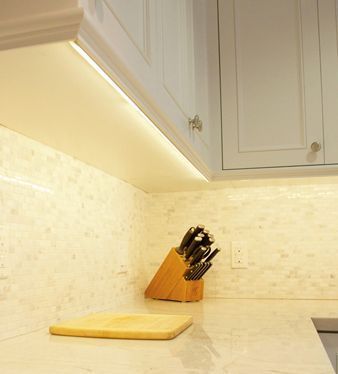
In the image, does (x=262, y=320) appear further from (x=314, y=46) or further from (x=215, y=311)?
(x=314, y=46)

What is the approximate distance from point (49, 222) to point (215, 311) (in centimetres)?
68

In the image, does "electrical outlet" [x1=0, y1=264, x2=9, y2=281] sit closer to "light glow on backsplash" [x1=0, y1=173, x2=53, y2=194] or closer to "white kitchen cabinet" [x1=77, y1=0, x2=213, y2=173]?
"light glow on backsplash" [x1=0, y1=173, x2=53, y2=194]

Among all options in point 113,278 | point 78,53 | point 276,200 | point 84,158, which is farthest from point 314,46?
point 78,53

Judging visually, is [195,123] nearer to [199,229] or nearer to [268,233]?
[199,229]

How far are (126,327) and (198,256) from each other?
0.79m

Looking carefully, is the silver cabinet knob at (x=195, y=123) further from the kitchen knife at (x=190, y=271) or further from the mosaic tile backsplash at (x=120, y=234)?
the kitchen knife at (x=190, y=271)

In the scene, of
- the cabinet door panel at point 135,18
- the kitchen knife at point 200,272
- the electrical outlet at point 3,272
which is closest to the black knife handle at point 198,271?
the kitchen knife at point 200,272

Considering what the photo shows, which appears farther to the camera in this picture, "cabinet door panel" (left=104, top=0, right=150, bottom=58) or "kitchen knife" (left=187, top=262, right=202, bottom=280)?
"kitchen knife" (left=187, top=262, right=202, bottom=280)

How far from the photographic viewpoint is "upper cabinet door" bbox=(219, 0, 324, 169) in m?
1.84

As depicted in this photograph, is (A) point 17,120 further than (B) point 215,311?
No

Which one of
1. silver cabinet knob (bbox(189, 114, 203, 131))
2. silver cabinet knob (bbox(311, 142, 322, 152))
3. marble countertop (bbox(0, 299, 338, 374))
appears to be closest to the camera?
marble countertop (bbox(0, 299, 338, 374))

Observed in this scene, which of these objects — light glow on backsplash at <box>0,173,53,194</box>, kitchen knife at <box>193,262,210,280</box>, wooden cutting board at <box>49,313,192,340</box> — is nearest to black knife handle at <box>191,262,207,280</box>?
kitchen knife at <box>193,262,210,280</box>

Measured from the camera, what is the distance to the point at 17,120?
113cm

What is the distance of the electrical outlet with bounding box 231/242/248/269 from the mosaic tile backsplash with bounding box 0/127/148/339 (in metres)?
0.51
